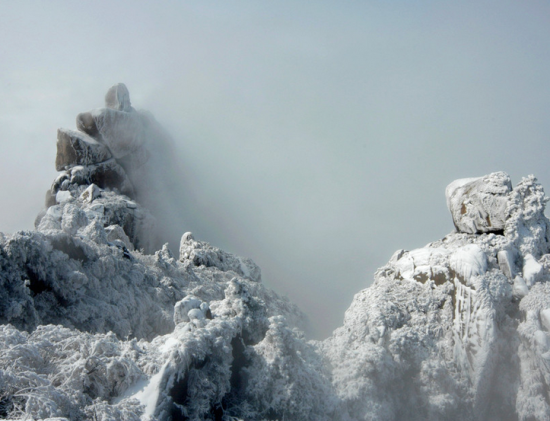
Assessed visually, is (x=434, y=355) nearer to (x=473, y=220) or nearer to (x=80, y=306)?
(x=473, y=220)

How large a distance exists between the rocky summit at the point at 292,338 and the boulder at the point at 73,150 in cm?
2523

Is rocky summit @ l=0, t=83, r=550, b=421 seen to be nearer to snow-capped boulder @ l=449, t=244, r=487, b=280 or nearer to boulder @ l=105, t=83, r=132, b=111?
snow-capped boulder @ l=449, t=244, r=487, b=280

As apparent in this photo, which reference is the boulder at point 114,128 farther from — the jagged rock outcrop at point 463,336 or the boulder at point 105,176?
the jagged rock outcrop at point 463,336

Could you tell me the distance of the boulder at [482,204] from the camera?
1455cm

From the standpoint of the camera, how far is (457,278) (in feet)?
43.2

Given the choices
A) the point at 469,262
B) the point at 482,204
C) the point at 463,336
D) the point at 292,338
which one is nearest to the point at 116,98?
the point at 482,204

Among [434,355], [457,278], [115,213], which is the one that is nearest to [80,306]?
[434,355]

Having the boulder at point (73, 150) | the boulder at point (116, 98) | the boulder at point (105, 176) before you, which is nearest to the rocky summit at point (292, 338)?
the boulder at point (105, 176)

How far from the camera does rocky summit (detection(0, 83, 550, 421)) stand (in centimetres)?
770

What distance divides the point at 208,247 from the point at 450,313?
53.8 feet

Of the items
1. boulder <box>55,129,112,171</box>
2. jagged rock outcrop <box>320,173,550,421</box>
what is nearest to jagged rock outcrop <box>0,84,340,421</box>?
jagged rock outcrop <box>320,173,550,421</box>

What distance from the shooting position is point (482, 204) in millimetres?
14977

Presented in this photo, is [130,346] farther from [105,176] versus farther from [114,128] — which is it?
[114,128]

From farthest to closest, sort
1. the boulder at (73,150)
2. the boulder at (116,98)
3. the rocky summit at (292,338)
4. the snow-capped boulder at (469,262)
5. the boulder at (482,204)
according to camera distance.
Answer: the boulder at (116,98)
the boulder at (73,150)
the boulder at (482,204)
the snow-capped boulder at (469,262)
the rocky summit at (292,338)
